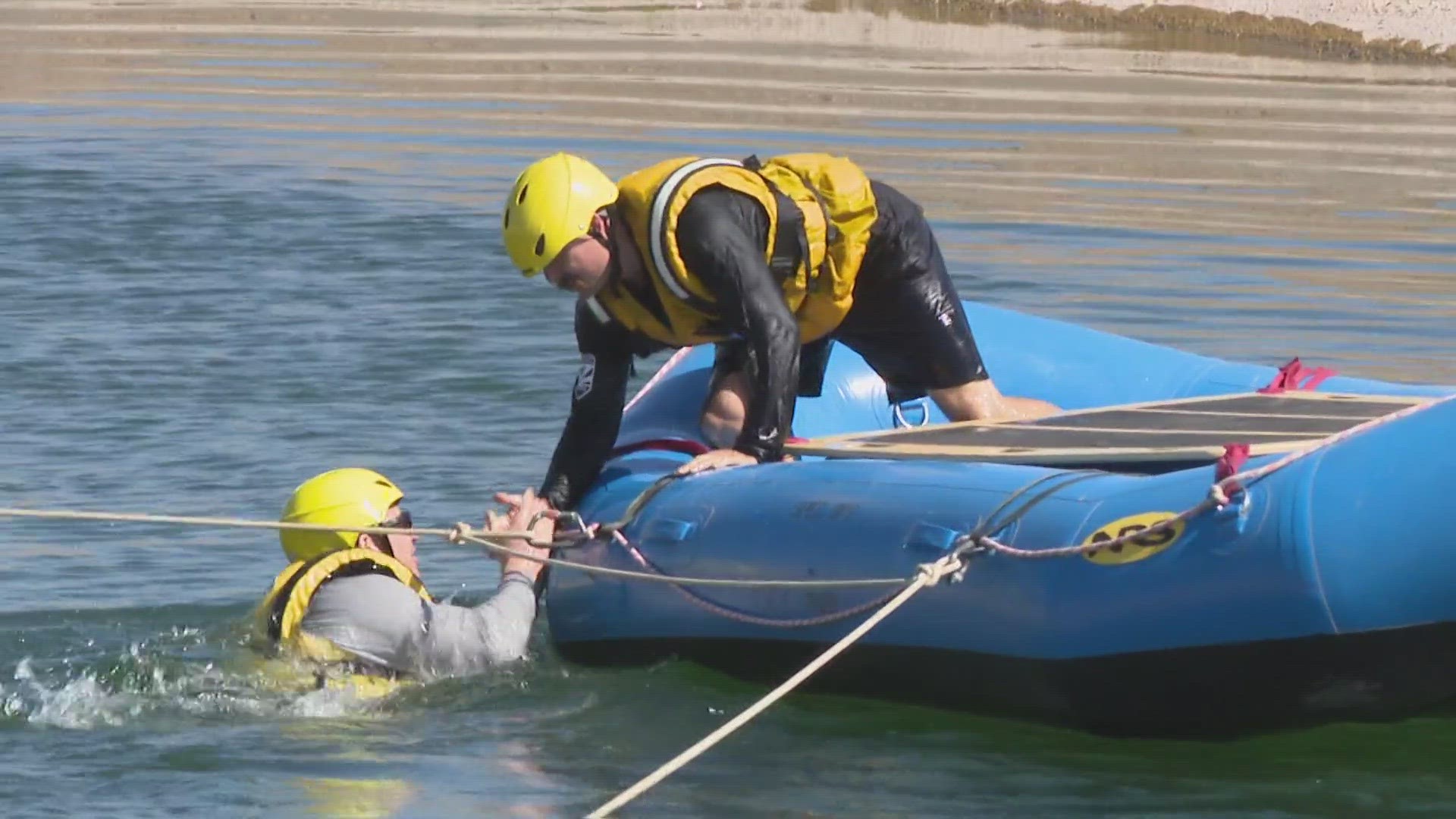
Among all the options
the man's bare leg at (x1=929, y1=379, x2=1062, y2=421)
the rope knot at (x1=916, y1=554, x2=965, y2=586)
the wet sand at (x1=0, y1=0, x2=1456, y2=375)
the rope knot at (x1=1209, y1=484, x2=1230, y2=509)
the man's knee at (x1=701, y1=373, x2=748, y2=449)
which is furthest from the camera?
the wet sand at (x1=0, y1=0, x2=1456, y2=375)

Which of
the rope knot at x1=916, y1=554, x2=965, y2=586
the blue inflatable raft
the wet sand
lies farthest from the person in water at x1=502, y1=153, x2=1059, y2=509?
the wet sand

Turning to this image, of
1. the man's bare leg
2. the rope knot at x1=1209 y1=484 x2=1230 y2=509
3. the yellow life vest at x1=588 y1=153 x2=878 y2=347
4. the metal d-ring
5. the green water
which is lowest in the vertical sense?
the green water

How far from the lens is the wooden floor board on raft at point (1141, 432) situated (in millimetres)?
6270

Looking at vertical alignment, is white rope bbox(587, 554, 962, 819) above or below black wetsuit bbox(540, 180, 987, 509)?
below

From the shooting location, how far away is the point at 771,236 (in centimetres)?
664

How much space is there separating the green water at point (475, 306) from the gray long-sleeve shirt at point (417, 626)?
0.10 meters

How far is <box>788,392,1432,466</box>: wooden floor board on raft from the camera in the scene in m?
6.27

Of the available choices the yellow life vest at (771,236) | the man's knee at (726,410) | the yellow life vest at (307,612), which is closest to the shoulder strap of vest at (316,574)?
the yellow life vest at (307,612)

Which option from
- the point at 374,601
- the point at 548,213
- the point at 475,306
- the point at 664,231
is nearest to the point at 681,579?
the point at 374,601

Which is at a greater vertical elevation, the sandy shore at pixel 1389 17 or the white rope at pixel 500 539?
the sandy shore at pixel 1389 17

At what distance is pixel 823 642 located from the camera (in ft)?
20.3

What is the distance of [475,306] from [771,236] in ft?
17.0

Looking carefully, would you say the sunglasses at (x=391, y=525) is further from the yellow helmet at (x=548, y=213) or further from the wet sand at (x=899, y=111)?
the wet sand at (x=899, y=111)

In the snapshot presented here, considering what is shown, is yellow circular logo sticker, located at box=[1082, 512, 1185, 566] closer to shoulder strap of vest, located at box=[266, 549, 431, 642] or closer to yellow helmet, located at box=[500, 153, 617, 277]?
yellow helmet, located at box=[500, 153, 617, 277]
